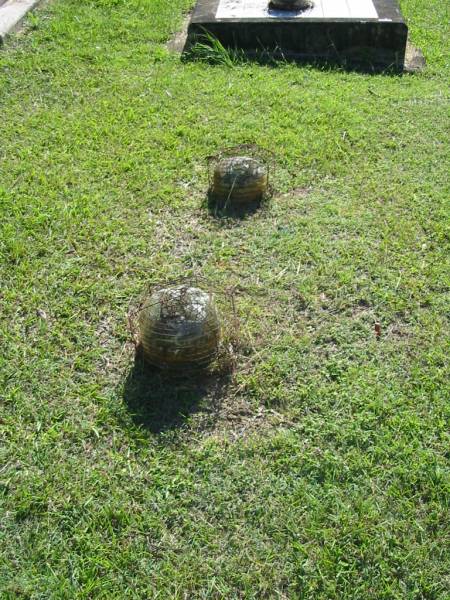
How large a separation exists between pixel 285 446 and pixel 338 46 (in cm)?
527

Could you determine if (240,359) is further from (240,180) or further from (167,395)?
(240,180)

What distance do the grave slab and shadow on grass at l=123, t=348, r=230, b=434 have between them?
474 centimetres

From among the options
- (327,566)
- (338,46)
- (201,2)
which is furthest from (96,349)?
(201,2)

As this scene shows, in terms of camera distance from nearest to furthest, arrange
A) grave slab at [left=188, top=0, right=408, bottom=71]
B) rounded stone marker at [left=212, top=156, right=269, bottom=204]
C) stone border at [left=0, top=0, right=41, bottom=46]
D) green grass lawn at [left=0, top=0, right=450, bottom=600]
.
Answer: green grass lawn at [left=0, top=0, right=450, bottom=600]
rounded stone marker at [left=212, top=156, right=269, bottom=204]
grave slab at [left=188, top=0, right=408, bottom=71]
stone border at [left=0, top=0, right=41, bottom=46]

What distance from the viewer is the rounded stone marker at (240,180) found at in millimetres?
4832

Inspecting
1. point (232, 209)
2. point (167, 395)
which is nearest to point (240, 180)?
point (232, 209)

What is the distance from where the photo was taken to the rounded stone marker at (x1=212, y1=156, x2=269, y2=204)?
190 inches

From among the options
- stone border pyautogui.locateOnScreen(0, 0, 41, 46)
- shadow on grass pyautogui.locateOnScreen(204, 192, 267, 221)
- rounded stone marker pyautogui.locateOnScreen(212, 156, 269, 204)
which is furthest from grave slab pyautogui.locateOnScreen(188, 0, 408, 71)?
shadow on grass pyautogui.locateOnScreen(204, 192, 267, 221)

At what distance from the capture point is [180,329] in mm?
3449

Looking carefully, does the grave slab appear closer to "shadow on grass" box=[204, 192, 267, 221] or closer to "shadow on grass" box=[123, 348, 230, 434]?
"shadow on grass" box=[204, 192, 267, 221]

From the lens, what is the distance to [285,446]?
3.27 m

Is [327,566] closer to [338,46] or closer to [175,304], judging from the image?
[175,304]

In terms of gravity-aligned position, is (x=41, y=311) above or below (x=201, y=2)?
below

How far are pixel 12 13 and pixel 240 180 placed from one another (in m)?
4.71
